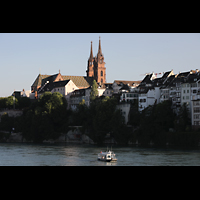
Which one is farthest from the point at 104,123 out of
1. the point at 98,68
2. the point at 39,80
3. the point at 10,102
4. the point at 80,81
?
the point at 98,68

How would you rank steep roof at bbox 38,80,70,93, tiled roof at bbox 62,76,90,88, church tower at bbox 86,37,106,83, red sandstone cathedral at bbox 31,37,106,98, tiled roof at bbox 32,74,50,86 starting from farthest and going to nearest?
Result: church tower at bbox 86,37,106,83 → tiled roof at bbox 32,74,50,86 → red sandstone cathedral at bbox 31,37,106,98 → tiled roof at bbox 62,76,90,88 → steep roof at bbox 38,80,70,93

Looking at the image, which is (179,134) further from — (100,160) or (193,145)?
(100,160)

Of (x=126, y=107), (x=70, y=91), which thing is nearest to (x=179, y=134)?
(x=126, y=107)

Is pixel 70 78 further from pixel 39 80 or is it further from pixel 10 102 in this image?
pixel 10 102

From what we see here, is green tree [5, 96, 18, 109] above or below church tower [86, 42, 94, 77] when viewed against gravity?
below

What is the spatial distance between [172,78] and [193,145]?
17465 mm

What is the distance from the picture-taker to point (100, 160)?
34219 mm

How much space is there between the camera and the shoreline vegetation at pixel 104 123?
51969mm

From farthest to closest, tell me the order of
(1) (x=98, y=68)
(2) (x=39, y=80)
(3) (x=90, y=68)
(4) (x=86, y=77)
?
1. (3) (x=90, y=68)
2. (1) (x=98, y=68)
3. (4) (x=86, y=77)
4. (2) (x=39, y=80)

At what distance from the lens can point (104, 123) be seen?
60.6 meters

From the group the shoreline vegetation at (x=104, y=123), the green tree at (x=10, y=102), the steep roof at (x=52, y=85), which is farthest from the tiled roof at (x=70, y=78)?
the shoreline vegetation at (x=104, y=123)

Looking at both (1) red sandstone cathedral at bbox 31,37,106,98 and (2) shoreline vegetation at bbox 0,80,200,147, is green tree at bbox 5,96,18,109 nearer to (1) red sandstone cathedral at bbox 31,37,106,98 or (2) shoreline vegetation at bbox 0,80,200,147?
(2) shoreline vegetation at bbox 0,80,200,147

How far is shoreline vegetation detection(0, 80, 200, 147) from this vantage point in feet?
171

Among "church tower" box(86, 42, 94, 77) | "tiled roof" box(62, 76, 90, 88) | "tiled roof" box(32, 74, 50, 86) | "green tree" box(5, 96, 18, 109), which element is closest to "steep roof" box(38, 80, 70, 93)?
"tiled roof" box(32, 74, 50, 86)
